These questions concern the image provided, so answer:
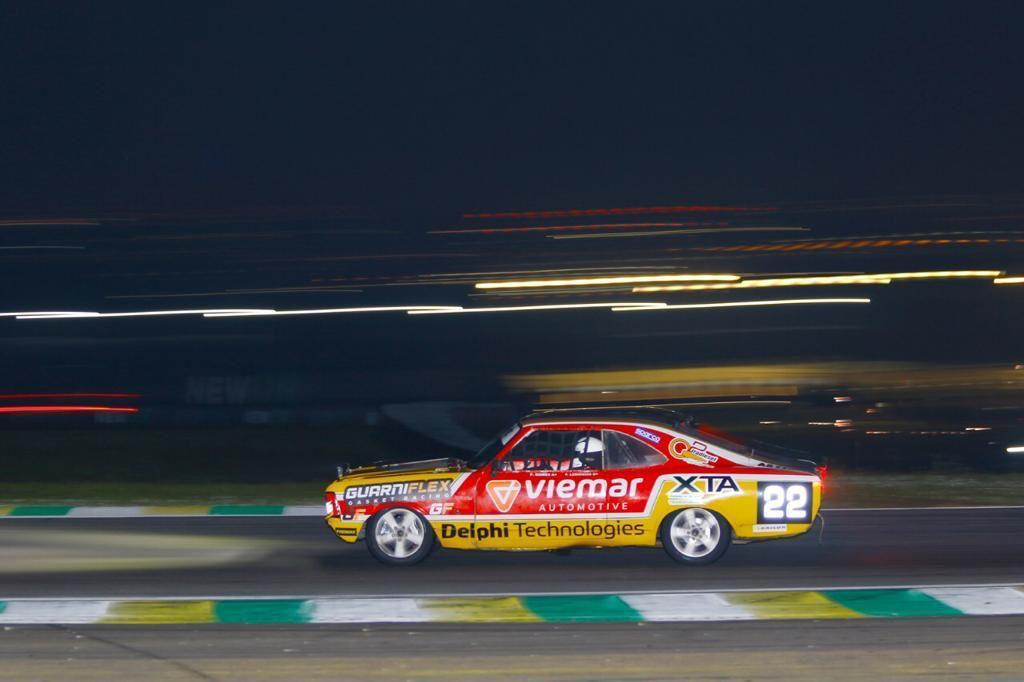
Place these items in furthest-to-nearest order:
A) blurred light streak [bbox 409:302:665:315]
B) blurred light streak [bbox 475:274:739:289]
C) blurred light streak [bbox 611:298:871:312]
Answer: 1. blurred light streak [bbox 475:274:739:289]
2. blurred light streak [bbox 409:302:665:315]
3. blurred light streak [bbox 611:298:871:312]

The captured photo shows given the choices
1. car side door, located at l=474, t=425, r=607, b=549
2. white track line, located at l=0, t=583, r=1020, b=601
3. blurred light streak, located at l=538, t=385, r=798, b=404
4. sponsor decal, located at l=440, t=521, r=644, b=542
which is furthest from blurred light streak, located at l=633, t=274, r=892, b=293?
white track line, located at l=0, t=583, r=1020, b=601

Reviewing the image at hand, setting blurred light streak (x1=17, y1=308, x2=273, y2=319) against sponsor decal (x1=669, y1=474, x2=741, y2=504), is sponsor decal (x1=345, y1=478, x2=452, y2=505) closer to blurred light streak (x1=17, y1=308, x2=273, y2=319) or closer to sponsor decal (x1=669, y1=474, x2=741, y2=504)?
sponsor decal (x1=669, y1=474, x2=741, y2=504)

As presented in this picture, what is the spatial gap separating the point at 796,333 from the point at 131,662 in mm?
26836

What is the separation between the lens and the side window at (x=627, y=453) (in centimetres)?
916

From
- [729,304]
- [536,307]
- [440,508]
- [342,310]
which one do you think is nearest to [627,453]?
[440,508]

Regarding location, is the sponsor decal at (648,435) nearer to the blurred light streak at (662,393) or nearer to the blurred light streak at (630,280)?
the blurred light streak at (662,393)

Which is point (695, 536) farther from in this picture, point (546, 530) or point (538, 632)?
point (538, 632)

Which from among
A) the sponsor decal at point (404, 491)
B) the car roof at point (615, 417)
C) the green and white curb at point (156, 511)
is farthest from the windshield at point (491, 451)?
the green and white curb at point (156, 511)

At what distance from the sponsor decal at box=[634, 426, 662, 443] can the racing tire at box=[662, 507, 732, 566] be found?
57 centimetres

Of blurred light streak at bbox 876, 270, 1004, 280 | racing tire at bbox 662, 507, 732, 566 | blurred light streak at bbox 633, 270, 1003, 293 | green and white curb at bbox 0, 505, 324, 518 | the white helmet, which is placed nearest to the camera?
racing tire at bbox 662, 507, 732, 566

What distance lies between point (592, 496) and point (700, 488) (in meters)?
0.83

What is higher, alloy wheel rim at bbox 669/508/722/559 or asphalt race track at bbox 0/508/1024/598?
alloy wheel rim at bbox 669/508/722/559

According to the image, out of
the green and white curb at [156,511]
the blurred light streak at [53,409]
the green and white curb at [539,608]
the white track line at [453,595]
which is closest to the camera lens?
the green and white curb at [539,608]

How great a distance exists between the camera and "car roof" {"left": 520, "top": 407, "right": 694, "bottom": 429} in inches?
367
